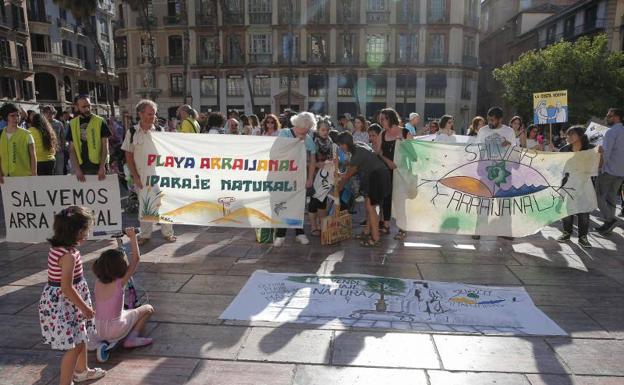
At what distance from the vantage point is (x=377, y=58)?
39281 mm

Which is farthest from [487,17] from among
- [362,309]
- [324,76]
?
[362,309]

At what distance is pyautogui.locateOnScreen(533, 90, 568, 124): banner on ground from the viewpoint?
8.75 metres

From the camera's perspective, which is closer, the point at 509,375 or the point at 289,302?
the point at 509,375

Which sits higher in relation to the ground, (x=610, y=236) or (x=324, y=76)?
(x=324, y=76)

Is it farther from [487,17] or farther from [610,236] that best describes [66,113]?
[487,17]

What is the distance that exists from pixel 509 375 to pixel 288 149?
376 cm

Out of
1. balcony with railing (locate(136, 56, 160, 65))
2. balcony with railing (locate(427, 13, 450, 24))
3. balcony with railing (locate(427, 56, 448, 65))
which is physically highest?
balcony with railing (locate(427, 13, 450, 24))

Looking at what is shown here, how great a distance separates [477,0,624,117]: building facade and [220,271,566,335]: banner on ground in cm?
3511

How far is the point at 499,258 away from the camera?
571cm

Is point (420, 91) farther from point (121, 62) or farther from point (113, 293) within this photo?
point (113, 293)

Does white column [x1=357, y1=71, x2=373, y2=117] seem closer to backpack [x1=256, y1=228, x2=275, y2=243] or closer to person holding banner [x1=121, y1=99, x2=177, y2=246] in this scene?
backpack [x1=256, y1=228, x2=275, y2=243]

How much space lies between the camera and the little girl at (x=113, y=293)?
3.18 m

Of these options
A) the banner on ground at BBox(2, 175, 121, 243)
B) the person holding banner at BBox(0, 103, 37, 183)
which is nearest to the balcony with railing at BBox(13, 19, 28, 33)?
the person holding banner at BBox(0, 103, 37, 183)

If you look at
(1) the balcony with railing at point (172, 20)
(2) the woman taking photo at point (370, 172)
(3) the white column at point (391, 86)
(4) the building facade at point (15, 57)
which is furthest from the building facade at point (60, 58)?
(2) the woman taking photo at point (370, 172)
